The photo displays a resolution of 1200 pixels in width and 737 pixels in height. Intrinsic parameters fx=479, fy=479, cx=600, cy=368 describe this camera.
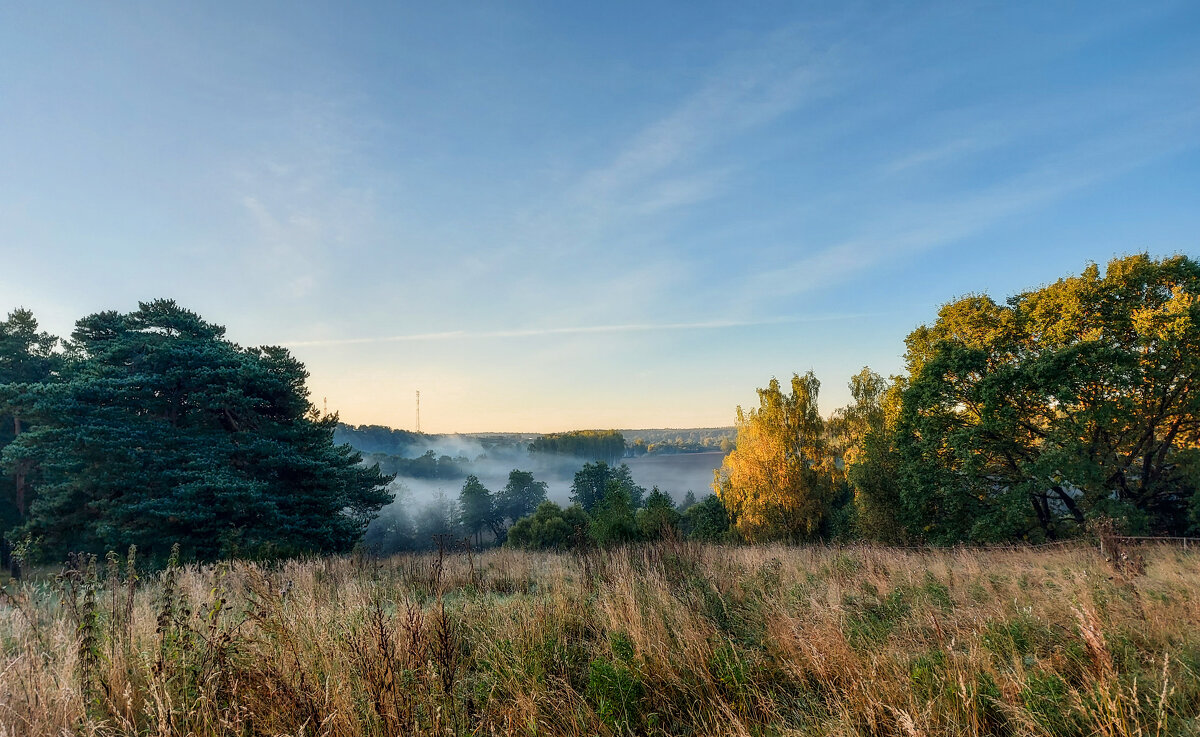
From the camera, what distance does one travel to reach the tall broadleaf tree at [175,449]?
18734mm

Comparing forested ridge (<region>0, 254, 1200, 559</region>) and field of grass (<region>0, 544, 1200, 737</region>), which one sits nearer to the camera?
field of grass (<region>0, 544, 1200, 737</region>)

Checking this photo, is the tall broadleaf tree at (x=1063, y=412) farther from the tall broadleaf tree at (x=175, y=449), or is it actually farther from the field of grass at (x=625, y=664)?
the tall broadleaf tree at (x=175, y=449)

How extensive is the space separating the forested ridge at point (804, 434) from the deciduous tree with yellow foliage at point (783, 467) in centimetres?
12

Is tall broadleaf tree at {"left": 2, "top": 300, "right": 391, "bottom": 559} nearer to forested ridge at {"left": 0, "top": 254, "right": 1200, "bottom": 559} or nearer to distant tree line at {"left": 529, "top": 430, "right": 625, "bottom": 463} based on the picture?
forested ridge at {"left": 0, "top": 254, "right": 1200, "bottom": 559}

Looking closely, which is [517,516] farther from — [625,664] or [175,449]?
[625,664]

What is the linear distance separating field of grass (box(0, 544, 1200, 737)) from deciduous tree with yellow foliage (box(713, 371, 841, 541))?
18884mm

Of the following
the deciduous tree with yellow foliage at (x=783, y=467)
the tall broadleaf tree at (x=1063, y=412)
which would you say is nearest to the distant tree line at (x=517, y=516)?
the deciduous tree with yellow foliage at (x=783, y=467)

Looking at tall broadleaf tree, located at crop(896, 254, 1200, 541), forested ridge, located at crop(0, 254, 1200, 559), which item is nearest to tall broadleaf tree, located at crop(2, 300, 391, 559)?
forested ridge, located at crop(0, 254, 1200, 559)

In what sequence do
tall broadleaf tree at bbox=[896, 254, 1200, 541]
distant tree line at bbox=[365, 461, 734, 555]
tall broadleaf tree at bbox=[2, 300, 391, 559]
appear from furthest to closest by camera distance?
1. distant tree line at bbox=[365, 461, 734, 555]
2. tall broadleaf tree at bbox=[2, 300, 391, 559]
3. tall broadleaf tree at bbox=[896, 254, 1200, 541]

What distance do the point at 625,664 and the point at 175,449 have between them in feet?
79.9

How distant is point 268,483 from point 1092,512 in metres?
32.2

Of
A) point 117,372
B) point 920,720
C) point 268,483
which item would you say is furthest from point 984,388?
point 117,372

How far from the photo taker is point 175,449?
20.1 m

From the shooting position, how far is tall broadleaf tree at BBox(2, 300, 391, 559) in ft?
61.5
